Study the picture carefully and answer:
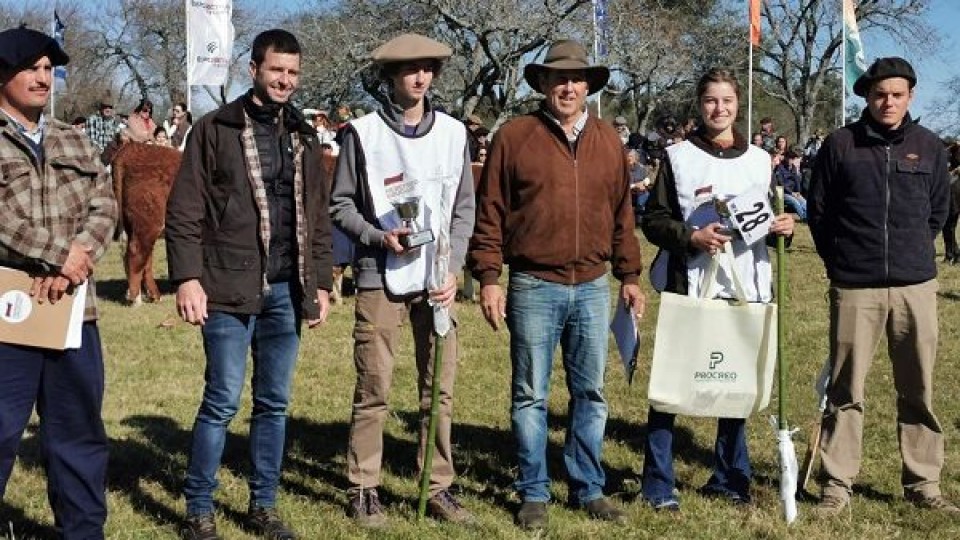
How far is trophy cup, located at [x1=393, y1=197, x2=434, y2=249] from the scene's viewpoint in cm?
440

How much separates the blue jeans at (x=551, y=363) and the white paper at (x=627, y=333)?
29 centimetres

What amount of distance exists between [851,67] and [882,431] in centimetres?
1375

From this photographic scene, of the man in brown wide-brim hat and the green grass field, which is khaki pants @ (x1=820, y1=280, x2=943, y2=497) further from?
the man in brown wide-brim hat

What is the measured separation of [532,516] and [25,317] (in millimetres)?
2348

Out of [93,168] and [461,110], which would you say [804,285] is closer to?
[93,168]

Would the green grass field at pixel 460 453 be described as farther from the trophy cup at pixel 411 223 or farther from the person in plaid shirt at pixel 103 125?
the person in plaid shirt at pixel 103 125

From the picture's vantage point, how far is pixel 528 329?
15.1 feet

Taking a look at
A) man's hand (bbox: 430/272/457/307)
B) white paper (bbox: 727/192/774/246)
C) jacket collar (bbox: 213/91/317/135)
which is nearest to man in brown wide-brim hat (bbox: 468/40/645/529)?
man's hand (bbox: 430/272/457/307)

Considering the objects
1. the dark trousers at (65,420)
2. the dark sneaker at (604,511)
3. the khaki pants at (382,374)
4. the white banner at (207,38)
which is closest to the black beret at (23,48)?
the dark trousers at (65,420)

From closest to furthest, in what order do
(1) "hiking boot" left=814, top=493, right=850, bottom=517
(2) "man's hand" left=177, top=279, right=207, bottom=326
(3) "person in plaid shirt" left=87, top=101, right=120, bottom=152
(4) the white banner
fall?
(2) "man's hand" left=177, top=279, right=207, bottom=326 → (1) "hiking boot" left=814, top=493, right=850, bottom=517 → (4) the white banner → (3) "person in plaid shirt" left=87, top=101, right=120, bottom=152

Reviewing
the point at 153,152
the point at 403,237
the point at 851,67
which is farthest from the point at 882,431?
the point at 851,67

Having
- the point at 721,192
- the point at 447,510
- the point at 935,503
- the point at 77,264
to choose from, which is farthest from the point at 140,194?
the point at 935,503

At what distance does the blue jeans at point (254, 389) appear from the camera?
4219 millimetres

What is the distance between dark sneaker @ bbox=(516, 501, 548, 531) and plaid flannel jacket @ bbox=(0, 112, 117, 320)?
209 cm
